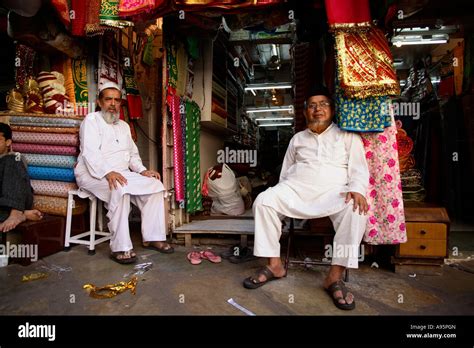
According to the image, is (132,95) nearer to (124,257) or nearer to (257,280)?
(124,257)

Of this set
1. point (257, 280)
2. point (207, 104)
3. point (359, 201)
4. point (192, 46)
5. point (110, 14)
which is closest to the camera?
point (359, 201)

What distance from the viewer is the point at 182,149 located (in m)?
3.77

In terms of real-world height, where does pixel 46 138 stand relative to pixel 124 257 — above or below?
above

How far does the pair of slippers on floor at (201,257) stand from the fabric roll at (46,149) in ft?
5.61

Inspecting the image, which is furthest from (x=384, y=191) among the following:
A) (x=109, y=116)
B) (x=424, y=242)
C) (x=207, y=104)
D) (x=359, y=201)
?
(x=109, y=116)

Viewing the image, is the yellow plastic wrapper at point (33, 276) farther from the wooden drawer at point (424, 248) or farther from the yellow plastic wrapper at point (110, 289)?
the wooden drawer at point (424, 248)

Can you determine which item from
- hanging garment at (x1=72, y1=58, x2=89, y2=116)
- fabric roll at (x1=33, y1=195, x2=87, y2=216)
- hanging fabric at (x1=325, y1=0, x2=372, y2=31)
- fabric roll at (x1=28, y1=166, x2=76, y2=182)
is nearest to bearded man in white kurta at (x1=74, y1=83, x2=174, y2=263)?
fabric roll at (x1=28, y1=166, x2=76, y2=182)

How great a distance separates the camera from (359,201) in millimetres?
2266

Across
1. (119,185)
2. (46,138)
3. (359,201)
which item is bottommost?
(359,201)

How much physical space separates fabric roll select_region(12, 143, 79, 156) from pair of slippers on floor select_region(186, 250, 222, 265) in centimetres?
171

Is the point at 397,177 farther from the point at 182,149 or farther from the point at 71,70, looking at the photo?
the point at 71,70

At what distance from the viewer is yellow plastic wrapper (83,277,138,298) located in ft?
7.34

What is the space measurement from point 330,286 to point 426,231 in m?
1.07

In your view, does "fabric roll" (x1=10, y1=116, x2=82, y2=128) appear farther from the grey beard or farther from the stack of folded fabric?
the grey beard
